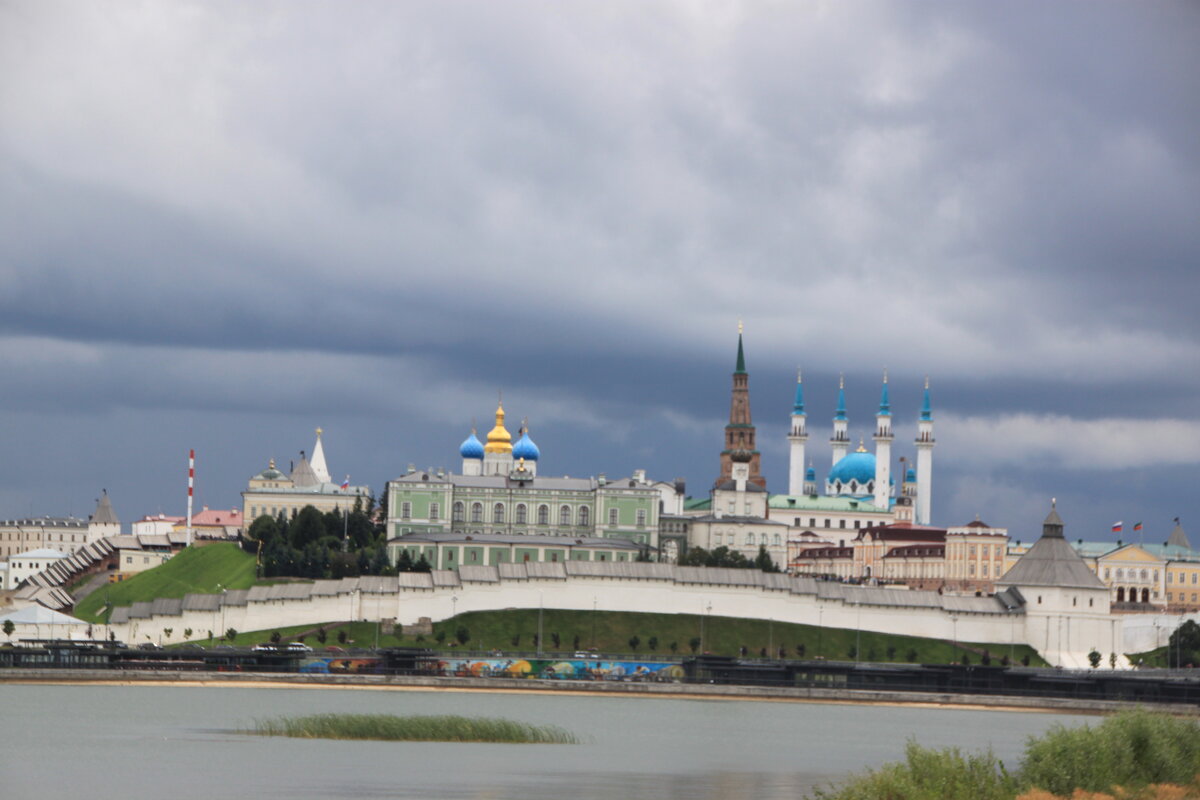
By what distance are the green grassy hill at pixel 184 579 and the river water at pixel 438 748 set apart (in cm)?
3027

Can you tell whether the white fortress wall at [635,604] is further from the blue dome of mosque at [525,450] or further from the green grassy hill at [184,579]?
the blue dome of mosque at [525,450]

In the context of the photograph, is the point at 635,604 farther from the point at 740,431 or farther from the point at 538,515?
the point at 740,431

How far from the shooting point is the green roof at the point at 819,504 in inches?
6014

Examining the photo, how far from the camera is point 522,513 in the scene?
121 metres

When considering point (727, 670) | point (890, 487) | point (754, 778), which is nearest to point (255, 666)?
point (727, 670)

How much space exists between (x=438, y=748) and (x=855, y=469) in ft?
377

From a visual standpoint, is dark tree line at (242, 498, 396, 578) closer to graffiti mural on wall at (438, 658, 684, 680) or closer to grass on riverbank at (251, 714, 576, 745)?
graffiti mural on wall at (438, 658, 684, 680)

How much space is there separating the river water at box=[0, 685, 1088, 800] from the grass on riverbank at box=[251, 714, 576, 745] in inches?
34.0

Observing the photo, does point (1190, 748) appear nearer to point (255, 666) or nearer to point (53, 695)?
point (53, 695)

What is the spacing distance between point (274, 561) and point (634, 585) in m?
20.3

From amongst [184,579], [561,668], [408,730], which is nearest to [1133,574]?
[561,668]

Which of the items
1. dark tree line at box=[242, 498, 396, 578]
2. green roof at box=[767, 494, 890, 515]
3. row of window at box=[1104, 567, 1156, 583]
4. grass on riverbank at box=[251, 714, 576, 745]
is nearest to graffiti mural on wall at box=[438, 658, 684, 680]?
dark tree line at box=[242, 498, 396, 578]

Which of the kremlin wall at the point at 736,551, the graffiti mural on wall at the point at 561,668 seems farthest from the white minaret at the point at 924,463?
the graffiti mural on wall at the point at 561,668

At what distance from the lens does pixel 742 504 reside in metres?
136
